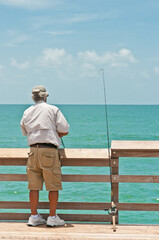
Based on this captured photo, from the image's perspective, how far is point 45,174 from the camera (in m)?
4.15

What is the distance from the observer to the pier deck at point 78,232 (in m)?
3.85

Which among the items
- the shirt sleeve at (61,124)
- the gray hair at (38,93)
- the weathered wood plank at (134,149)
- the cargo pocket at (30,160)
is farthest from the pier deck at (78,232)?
the gray hair at (38,93)

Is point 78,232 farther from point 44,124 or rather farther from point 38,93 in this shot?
point 38,93

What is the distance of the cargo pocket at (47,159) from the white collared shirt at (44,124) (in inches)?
4.5

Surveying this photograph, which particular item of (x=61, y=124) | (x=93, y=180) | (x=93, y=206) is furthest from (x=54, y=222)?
(x=61, y=124)

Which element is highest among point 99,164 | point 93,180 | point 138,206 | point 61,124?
point 61,124

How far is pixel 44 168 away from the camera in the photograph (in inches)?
162

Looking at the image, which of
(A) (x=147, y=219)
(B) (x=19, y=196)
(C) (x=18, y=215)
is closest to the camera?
(C) (x=18, y=215)

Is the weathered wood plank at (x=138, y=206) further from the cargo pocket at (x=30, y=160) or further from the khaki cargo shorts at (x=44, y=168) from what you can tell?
the cargo pocket at (x=30, y=160)

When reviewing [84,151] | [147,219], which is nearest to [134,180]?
[84,151]

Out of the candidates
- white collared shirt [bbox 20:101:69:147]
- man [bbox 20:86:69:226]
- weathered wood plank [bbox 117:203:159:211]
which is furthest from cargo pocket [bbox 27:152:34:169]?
weathered wood plank [bbox 117:203:159:211]

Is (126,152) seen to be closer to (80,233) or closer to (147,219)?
(80,233)

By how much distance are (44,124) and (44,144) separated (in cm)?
19

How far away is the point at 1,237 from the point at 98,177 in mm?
1086
